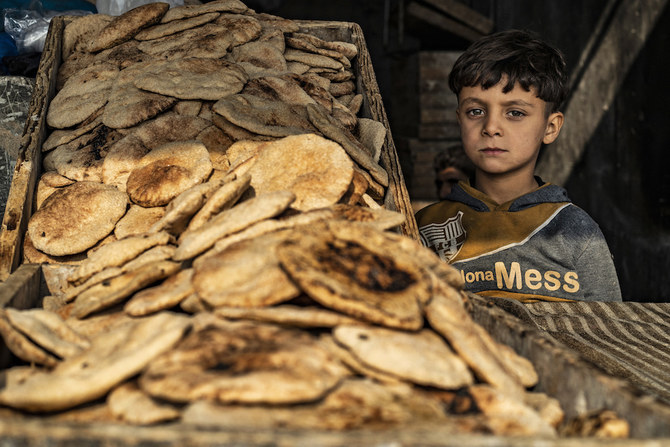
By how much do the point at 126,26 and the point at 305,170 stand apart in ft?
5.02

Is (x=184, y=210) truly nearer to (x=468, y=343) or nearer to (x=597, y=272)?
(x=468, y=343)

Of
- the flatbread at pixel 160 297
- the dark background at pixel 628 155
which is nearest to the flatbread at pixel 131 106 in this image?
the flatbread at pixel 160 297

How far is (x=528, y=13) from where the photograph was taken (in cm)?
625

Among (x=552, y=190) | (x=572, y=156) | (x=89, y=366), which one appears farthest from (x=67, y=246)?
(x=572, y=156)

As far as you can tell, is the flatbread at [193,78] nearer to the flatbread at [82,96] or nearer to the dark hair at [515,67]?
the flatbread at [82,96]

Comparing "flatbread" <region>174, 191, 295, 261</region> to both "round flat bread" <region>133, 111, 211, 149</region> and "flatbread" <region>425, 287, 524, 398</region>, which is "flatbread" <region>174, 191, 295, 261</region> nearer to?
"flatbread" <region>425, 287, 524, 398</region>

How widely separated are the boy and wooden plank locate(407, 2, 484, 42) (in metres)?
4.14

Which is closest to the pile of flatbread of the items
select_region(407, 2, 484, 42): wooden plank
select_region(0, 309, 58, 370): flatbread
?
select_region(0, 309, 58, 370): flatbread

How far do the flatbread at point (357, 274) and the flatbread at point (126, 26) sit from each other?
2005 mm

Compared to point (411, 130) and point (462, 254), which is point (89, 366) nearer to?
point (462, 254)

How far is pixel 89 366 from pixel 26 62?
8.78 feet

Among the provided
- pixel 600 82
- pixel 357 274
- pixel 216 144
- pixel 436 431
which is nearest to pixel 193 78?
pixel 216 144

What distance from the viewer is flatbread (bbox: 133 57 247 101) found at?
2.34 m

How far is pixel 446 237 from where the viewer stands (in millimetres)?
2680
